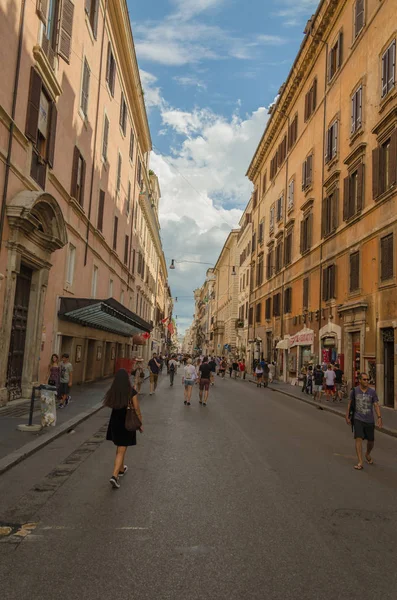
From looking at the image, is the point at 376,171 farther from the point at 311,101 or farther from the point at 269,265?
the point at 269,265

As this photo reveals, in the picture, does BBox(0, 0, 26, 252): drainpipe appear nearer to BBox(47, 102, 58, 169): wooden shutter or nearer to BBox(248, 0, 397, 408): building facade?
BBox(47, 102, 58, 169): wooden shutter

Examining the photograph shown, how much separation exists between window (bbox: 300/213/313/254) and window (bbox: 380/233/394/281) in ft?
33.9

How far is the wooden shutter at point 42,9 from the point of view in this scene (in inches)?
546

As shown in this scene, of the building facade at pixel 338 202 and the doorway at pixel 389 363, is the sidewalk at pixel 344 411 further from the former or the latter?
the building facade at pixel 338 202

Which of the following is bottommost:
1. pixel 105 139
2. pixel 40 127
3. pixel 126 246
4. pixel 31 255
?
pixel 31 255

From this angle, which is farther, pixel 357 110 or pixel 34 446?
pixel 357 110

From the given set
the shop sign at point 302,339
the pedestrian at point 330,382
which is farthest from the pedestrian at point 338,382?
the shop sign at point 302,339

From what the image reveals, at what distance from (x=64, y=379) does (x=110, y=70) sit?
17376mm

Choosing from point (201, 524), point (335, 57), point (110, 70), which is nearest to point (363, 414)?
point (201, 524)

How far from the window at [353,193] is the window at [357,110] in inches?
79.2

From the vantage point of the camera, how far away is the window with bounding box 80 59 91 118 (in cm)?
2004

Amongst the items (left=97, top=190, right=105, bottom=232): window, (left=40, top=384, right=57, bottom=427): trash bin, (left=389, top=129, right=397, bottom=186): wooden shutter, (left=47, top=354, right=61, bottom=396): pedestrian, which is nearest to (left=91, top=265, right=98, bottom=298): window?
(left=97, top=190, right=105, bottom=232): window

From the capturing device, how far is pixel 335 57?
2794 cm

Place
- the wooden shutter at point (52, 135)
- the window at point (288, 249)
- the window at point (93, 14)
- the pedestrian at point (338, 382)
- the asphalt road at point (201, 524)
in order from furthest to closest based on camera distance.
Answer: the window at point (288, 249) → the pedestrian at point (338, 382) → the window at point (93, 14) → the wooden shutter at point (52, 135) → the asphalt road at point (201, 524)
